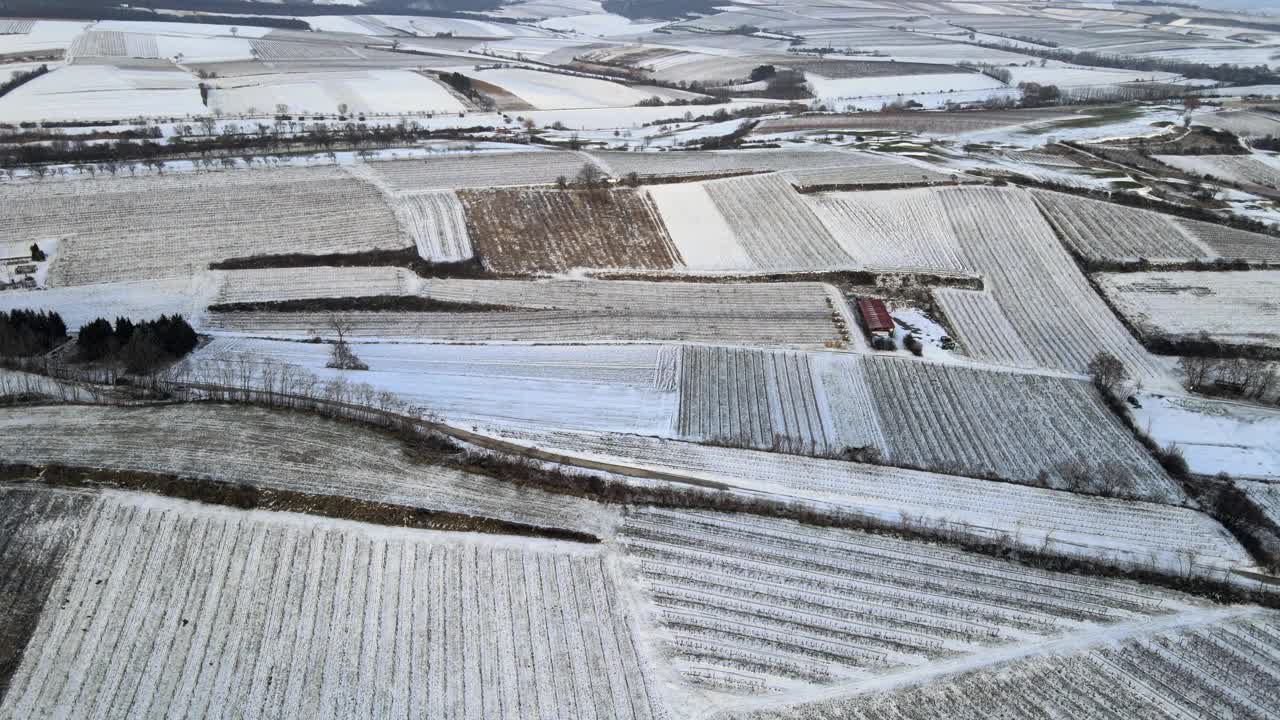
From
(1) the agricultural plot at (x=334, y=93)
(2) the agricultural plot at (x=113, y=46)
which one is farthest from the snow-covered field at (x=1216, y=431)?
(2) the agricultural plot at (x=113, y=46)

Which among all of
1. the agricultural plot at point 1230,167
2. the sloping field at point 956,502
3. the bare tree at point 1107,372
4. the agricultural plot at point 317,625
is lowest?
the agricultural plot at point 317,625

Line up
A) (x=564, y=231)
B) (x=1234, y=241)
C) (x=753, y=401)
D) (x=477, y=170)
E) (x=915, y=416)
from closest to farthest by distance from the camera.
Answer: (x=915, y=416) → (x=753, y=401) → (x=1234, y=241) → (x=564, y=231) → (x=477, y=170)

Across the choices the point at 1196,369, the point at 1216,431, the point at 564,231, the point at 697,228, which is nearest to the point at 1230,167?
the point at 1196,369

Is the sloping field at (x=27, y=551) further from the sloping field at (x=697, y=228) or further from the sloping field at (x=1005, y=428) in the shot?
the sloping field at (x=697, y=228)

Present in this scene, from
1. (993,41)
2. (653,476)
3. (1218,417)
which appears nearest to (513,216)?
(653,476)

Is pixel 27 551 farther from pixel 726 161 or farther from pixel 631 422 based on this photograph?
pixel 726 161

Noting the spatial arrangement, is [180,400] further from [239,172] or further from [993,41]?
[993,41]
